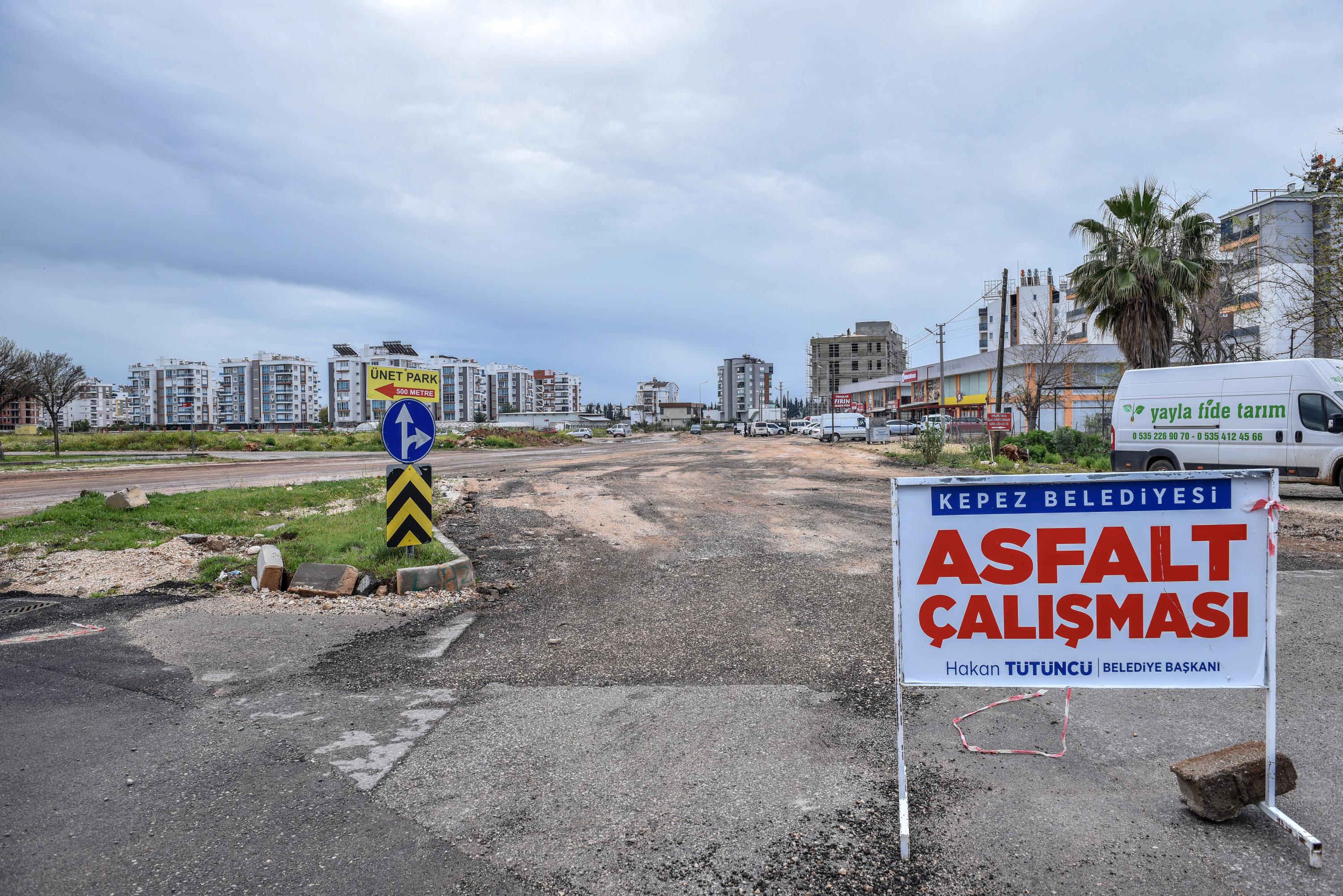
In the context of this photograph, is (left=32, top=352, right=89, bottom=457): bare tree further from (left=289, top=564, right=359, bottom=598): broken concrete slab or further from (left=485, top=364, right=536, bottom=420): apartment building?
(left=485, top=364, right=536, bottom=420): apartment building

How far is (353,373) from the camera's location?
157m

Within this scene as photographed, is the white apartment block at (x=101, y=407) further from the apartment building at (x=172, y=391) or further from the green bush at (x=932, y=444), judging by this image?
the green bush at (x=932, y=444)

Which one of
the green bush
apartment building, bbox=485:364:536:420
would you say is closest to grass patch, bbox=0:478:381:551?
the green bush

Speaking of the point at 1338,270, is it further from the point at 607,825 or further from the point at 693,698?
the point at 607,825

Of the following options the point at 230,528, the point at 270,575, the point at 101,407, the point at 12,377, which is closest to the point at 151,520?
the point at 230,528

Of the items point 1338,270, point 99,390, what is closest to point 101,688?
point 1338,270

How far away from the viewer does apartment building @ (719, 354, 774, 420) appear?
610ft

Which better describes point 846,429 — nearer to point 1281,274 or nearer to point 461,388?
point 1281,274

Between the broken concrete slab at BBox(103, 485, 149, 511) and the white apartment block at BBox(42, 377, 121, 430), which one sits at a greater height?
the white apartment block at BBox(42, 377, 121, 430)

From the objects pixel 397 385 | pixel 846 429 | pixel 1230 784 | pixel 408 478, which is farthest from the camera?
pixel 846 429

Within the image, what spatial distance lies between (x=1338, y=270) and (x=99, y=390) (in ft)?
775

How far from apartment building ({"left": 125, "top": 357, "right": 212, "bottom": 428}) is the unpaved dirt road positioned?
190m

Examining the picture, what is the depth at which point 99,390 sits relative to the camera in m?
186

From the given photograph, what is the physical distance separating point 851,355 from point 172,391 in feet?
509
